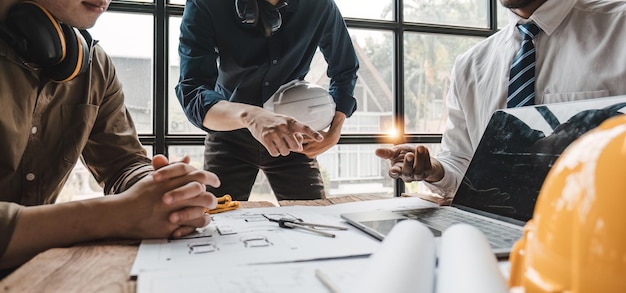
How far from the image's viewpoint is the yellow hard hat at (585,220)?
0.25 m

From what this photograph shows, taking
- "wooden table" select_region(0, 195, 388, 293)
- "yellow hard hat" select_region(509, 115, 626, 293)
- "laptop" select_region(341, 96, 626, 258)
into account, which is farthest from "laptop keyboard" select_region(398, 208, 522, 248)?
"wooden table" select_region(0, 195, 388, 293)

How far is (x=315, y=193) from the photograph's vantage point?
5.56ft

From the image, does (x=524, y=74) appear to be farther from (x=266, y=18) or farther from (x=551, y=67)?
(x=266, y=18)

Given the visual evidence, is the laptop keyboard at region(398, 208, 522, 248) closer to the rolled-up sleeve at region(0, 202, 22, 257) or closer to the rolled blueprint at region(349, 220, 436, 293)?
the rolled blueprint at region(349, 220, 436, 293)

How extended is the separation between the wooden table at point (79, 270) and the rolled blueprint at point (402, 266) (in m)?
0.25

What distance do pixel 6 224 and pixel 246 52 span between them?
1.16 metres

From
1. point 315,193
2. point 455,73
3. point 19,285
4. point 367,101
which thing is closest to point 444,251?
point 19,285

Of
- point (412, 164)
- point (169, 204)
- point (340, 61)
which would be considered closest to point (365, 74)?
point (340, 61)

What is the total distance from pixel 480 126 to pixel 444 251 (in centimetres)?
91

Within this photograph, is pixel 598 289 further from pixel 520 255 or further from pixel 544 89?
pixel 544 89

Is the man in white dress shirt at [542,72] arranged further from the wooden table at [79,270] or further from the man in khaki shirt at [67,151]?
the wooden table at [79,270]

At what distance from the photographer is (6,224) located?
0.61m

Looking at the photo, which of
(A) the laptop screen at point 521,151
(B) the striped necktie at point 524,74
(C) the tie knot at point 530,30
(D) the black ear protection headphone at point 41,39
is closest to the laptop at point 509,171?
(A) the laptop screen at point 521,151

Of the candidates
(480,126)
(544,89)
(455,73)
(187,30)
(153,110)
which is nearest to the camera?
(544,89)
